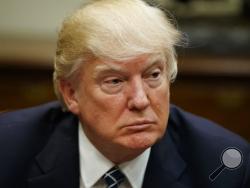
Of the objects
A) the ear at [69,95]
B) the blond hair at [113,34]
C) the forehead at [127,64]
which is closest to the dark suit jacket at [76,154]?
the ear at [69,95]

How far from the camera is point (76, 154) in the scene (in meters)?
1.83

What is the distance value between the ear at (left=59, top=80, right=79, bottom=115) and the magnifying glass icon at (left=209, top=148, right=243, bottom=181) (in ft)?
1.51

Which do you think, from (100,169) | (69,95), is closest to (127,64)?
(69,95)

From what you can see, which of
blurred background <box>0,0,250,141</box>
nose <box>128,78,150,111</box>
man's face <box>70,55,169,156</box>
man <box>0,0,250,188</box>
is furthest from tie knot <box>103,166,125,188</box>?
blurred background <box>0,0,250,141</box>

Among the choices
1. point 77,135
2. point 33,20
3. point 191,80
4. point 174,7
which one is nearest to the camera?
point 77,135

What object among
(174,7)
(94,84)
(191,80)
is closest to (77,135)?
(94,84)

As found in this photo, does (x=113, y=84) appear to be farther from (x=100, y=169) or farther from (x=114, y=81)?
(x=100, y=169)

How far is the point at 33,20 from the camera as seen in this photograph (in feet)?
12.2

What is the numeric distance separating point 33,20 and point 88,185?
2.13 metres

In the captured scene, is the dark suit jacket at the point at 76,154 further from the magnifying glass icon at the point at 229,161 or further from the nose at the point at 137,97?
the nose at the point at 137,97

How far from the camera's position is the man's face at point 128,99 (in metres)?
1.60

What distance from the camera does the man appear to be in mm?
1605

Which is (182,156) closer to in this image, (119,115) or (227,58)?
(119,115)

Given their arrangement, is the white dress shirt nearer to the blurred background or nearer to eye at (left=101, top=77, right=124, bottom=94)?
eye at (left=101, top=77, right=124, bottom=94)
